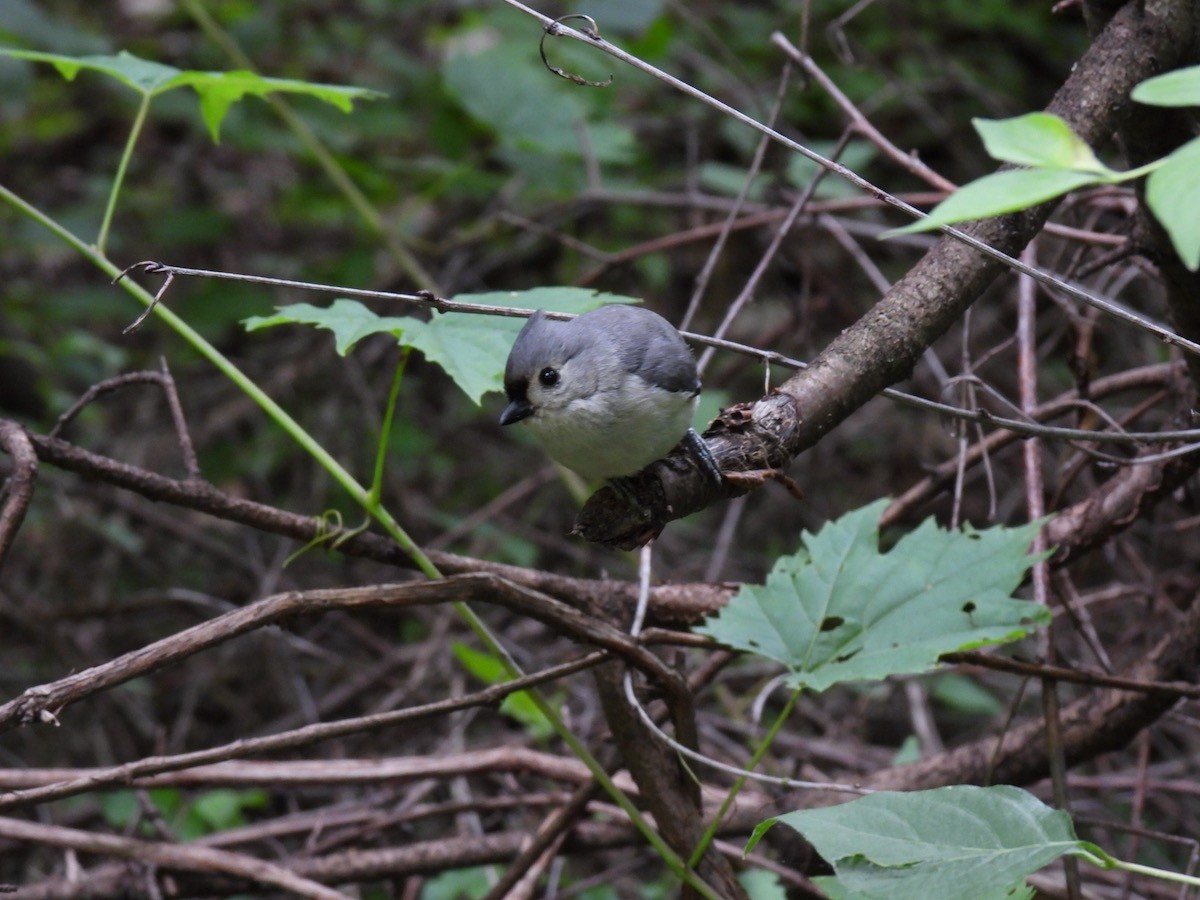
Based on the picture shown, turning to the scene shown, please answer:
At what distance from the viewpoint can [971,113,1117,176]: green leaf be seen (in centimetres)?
89

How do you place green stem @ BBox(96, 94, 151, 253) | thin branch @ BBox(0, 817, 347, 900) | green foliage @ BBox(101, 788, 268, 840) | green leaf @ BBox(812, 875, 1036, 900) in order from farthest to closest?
green foliage @ BBox(101, 788, 268, 840) < thin branch @ BBox(0, 817, 347, 900) < green stem @ BBox(96, 94, 151, 253) < green leaf @ BBox(812, 875, 1036, 900)

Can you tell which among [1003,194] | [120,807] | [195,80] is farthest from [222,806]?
[1003,194]

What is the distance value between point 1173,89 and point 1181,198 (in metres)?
0.14

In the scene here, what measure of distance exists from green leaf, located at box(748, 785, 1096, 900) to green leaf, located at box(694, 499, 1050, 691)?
27 centimetres

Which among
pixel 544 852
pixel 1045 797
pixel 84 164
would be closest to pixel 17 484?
pixel 544 852

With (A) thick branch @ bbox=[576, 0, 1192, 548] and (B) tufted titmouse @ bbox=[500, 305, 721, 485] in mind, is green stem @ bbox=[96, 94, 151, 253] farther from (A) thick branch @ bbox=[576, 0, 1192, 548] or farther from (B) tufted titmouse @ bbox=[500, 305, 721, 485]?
(A) thick branch @ bbox=[576, 0, 1192, 548]

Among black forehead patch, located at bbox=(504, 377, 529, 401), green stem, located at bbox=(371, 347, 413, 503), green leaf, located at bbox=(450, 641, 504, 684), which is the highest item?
green stem, located at bbox=(371, 347, 413, 503)

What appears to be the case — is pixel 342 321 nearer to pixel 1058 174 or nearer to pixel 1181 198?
pixel 1058 174

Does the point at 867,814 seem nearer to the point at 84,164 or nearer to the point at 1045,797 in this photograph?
the point at 1045,797

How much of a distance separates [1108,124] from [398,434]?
3.38 meters

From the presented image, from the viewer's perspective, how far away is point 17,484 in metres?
1.92

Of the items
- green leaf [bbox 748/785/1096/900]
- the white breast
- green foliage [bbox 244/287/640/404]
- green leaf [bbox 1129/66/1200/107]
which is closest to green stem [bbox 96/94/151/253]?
green foliage [bbox 244/287/640/404]

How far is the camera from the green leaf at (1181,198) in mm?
773

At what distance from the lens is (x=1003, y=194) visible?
34.2 inches
